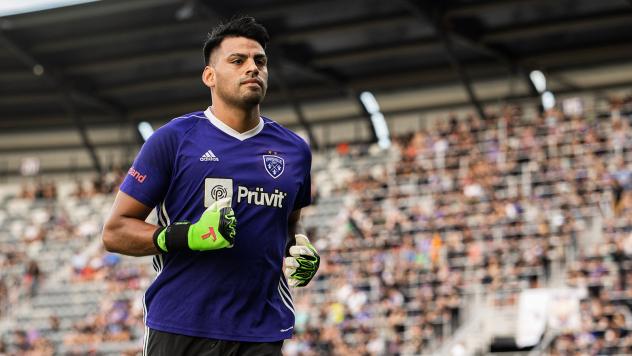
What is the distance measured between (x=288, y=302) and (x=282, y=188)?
0.51 meters

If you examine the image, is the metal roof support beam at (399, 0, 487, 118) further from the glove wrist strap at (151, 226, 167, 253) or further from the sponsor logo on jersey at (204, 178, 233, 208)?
the glove wrist strap at (151, 226, 167, 253)

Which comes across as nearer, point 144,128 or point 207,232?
point 207,232

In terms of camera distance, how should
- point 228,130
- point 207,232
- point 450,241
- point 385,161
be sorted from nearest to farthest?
point 207,232 < point 228,130 < point 450,241 < point 385,161

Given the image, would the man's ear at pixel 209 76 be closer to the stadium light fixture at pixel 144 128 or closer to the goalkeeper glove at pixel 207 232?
the goalkeeper glove at pixel 207 232

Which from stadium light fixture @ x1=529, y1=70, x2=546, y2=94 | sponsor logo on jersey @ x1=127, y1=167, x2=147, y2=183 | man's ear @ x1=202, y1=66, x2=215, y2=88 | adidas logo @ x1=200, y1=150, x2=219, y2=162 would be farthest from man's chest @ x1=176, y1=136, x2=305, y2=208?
stadium light fixture @ x1=529, y1=70, x2=546, y2=94

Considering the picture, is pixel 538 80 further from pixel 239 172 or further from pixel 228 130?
pixel 239 172

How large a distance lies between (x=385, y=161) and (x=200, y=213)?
25489 millimetres

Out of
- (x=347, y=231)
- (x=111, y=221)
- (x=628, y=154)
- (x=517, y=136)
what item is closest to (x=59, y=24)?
(x=347, y=231)

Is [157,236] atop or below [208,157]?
below

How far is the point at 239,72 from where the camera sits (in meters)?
4.60

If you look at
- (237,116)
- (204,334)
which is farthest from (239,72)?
(204,334)

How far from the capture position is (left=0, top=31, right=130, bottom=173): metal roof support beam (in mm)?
31031

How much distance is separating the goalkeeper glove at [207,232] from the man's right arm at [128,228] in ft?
0.54

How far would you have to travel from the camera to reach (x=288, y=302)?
4770 millimetres
